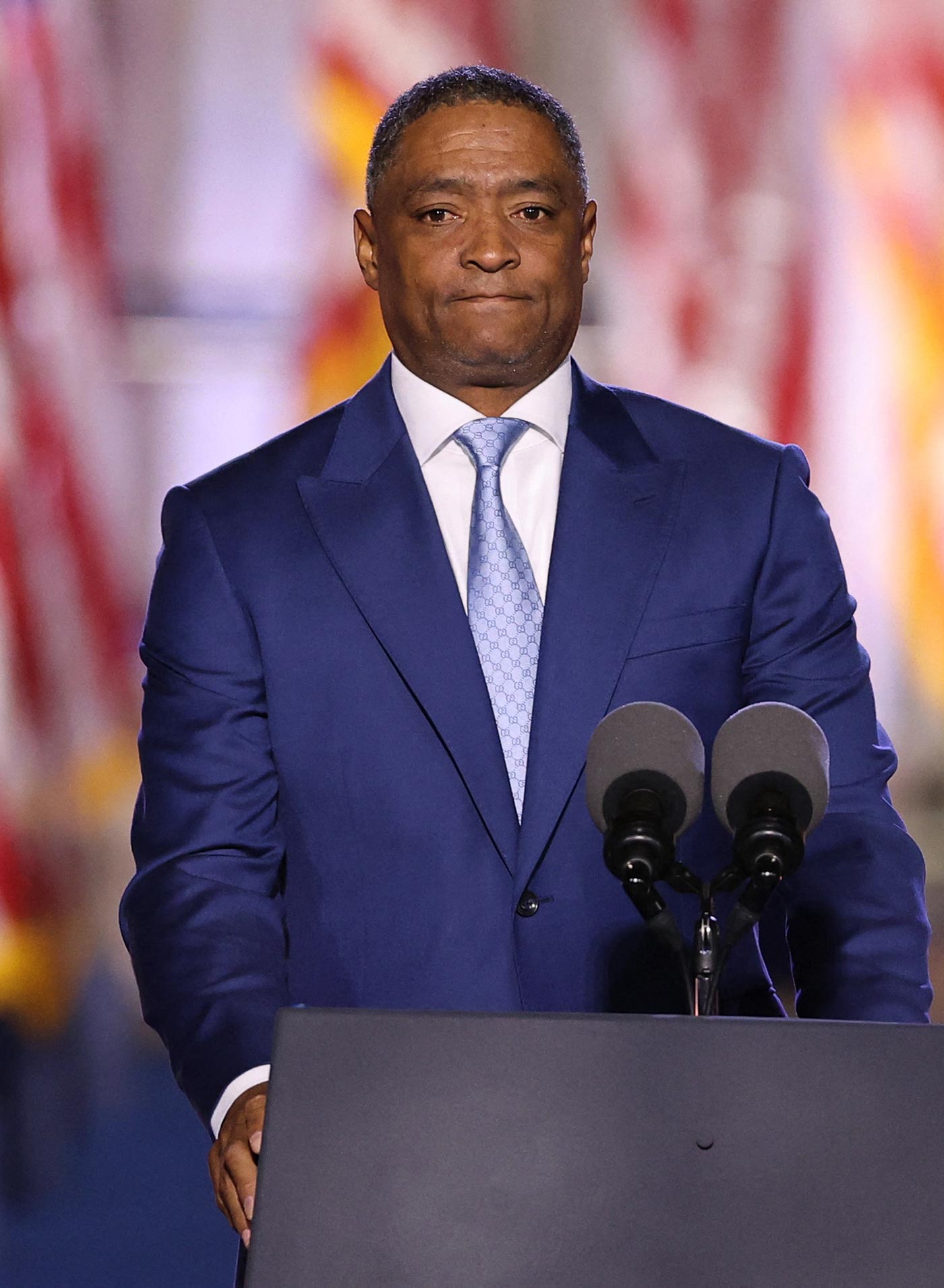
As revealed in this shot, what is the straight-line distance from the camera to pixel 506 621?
4.72ft

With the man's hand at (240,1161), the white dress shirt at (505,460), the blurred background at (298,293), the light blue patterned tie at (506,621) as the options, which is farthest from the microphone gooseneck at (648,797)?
the blurred background at (298,293)

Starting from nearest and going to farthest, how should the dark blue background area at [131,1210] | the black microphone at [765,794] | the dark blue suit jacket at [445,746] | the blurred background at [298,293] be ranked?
the black microphone at [765,794] < the dark blue suit jacket at [445,746] < the dark blue background area at [131,1210] < the blurred background at [298,293]

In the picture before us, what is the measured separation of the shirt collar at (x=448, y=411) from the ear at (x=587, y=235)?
89 millimetres

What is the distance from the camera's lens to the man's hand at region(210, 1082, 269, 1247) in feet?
3.49

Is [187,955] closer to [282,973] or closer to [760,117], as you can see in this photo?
[282,973]

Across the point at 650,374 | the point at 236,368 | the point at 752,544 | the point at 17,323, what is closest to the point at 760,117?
the point at 650,374

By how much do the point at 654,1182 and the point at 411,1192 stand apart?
0.12 meters

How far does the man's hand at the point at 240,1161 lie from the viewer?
106 cm

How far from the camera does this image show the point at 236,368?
339 centimetres

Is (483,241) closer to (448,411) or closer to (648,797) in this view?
(448,411)

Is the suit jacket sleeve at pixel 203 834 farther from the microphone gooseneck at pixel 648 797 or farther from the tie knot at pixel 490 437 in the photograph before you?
the microphone gooseneck at pixel 648 797

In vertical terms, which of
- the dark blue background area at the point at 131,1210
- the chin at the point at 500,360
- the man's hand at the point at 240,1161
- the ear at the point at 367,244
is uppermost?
the ear at the point at 367,244

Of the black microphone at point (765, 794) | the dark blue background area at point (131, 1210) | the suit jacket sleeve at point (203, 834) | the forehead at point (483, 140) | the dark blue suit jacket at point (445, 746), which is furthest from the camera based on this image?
the dark blue background area at point (131, 1210)

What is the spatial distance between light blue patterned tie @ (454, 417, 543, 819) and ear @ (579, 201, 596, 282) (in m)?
0.23
